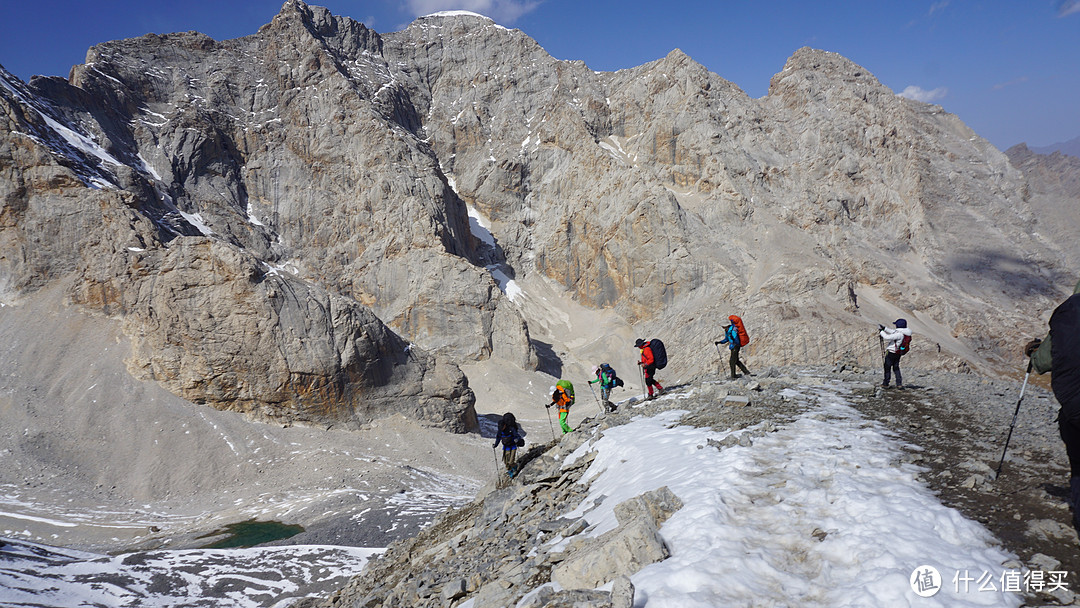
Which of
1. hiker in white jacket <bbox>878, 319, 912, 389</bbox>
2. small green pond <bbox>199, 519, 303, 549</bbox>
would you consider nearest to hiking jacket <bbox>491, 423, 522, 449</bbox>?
hiker in white jacket <bbox>878, 319, 912, 389</bbox>

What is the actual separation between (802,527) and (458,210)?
73.8 meters

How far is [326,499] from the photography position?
3066cm

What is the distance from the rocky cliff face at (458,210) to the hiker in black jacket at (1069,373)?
42.8 metres

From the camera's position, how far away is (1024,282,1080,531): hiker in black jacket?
18.3 feet

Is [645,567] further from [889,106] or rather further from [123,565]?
[889,106]

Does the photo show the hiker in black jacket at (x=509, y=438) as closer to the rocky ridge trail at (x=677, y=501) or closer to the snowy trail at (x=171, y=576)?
the rocky ridge trail at (x=677, y=501)

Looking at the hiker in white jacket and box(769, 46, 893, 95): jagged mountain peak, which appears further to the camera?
box(769, 46, 893, 95): jagged mountain peak

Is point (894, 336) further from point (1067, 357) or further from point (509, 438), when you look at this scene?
point (509, 438)

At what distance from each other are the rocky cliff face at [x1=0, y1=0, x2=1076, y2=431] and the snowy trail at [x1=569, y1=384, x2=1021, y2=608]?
39203mm

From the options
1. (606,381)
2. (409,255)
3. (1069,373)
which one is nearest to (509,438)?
(606,381)

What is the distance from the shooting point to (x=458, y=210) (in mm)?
77375

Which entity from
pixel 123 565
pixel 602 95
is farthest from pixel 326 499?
pixel 602 95

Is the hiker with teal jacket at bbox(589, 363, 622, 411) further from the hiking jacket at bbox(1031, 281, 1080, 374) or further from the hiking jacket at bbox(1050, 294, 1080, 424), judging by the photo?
the hiking jacket at bbox(1050, 294, 1080, 424)

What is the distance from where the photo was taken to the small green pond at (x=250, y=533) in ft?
85.1
